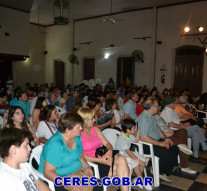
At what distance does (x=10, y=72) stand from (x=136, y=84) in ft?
24.7

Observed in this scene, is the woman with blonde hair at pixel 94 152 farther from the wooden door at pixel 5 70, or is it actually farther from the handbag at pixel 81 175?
the wooden door at pixel 5 70

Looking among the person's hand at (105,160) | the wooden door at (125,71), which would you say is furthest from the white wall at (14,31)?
the person's hand at (105,160)

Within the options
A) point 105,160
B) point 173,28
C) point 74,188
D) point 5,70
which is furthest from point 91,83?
point 74,188

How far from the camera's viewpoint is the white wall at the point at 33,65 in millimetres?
13469

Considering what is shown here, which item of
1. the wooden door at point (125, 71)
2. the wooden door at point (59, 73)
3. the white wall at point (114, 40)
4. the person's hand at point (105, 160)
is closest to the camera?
the person's hand at point (105, 160)

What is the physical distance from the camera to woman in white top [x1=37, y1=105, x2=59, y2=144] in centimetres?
307

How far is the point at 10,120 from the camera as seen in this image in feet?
10.1

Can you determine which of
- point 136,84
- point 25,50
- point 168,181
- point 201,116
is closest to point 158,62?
point 136,84

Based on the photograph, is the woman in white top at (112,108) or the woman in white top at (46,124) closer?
the woman in white top at (46,124)

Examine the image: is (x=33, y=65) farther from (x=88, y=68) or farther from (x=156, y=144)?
(x=156, y=144)

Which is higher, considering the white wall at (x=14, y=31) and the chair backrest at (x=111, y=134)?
the white wall at (x=14, y=31)

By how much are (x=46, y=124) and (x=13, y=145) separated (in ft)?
5.30

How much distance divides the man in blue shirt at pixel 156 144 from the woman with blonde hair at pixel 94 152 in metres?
0.73

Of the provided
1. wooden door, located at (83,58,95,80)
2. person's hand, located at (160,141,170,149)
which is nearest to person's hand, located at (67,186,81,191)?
person's hand, located at (160,141,170,149)
